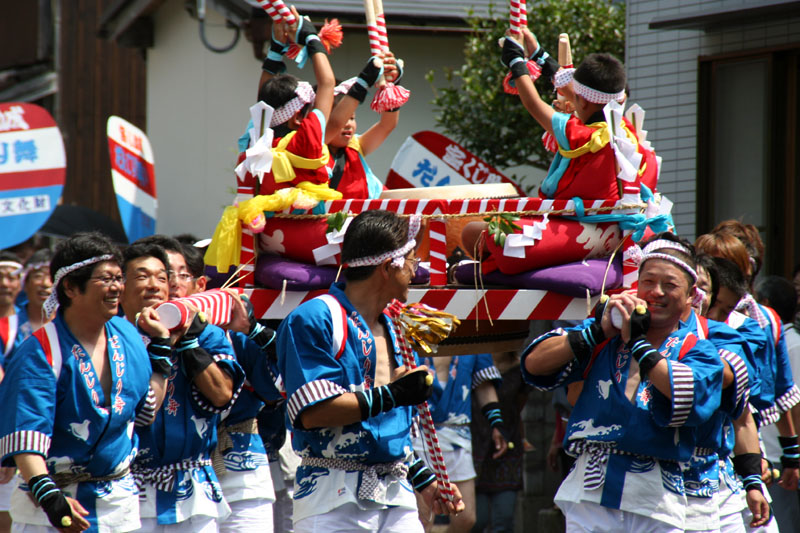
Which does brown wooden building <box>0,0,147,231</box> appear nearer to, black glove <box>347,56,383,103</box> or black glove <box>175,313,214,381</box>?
black glove <box>347,56,383,103</box>

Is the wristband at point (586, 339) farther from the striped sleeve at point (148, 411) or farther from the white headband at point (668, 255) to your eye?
the striped sleeve at point (148, 411)

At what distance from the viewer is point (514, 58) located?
569cm

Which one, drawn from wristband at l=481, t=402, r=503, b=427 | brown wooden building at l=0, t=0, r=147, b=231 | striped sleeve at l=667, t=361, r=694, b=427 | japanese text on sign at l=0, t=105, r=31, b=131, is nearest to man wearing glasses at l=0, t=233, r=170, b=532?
striped sleeve at l=667, t=361, r=694, b=427

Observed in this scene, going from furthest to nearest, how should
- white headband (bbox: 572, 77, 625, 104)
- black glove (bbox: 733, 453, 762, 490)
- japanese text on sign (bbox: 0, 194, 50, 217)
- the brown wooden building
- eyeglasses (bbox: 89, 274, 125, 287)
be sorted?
the brown wooden building, japanese text on sign (bbox: 0, 194, 50, 217), white headband (bbox: 572, 77, 625, 104), black glove (bbox: 733, 453, 762, 490), eyeglasses (bbox: 89, 274, 125, 287)

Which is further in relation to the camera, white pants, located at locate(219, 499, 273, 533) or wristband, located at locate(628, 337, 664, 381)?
white pants, located at locate(219, 499, 273, 533)

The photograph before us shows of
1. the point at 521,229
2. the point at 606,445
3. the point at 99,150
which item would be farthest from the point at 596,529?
the point at 99,150

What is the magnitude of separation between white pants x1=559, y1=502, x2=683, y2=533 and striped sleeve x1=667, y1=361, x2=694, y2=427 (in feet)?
1.29

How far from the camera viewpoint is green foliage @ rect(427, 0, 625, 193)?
982 centimetres

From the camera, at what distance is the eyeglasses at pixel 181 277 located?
5.04 m

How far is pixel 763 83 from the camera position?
28.7 ft

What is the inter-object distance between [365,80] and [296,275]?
1228 millimetres

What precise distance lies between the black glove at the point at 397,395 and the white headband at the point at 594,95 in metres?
2.14

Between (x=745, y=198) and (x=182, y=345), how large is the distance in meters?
5.72

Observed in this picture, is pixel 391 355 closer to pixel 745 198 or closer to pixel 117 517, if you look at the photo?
pixel 117 517
